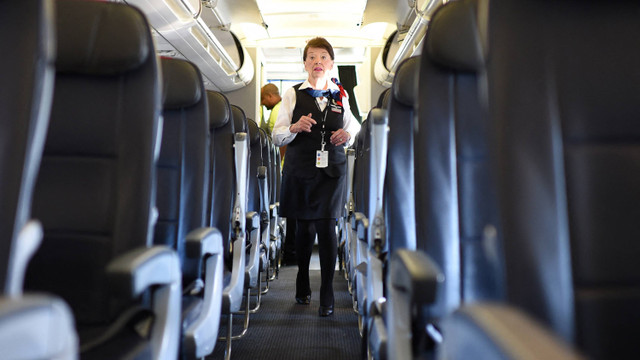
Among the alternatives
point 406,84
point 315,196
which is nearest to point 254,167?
point 315,196

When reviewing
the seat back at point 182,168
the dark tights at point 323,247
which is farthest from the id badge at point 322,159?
the seat back at point 182,168

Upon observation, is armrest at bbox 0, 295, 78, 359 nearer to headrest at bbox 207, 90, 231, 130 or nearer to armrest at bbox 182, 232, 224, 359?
armrest at bbox 182, 232, 224, 359

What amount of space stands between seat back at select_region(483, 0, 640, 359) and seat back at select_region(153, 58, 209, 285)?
129 centimetres

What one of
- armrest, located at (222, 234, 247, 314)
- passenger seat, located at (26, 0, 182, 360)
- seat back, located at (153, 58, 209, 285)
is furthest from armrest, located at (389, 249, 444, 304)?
armrest, located at (222, 234, 247, 314)

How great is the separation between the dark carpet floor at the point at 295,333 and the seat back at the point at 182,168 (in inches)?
40.8

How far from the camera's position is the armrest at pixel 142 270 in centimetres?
82

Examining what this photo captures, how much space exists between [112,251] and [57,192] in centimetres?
26

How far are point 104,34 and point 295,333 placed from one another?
2.30 metres

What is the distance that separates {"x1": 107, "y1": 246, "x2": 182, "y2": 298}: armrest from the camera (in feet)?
2.69

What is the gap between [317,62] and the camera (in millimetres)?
3143

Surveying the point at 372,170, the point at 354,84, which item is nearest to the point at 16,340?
the point at 372,170

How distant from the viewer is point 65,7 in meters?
1.20

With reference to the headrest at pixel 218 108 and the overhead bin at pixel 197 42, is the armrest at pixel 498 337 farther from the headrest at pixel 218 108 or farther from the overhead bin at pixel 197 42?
the overhead bin at pixel 197 42

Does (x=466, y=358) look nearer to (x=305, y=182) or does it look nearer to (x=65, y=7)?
(x=65, y=7)
